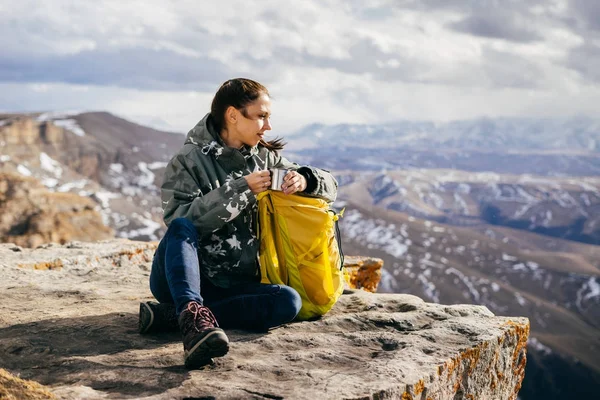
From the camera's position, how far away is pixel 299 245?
6938 mm

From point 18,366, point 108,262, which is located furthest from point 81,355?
point 108,262

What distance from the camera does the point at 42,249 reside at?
13.5 metres

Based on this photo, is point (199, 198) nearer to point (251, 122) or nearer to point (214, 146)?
point (214, 146)

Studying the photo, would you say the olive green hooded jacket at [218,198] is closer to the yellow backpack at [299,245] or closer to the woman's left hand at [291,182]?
the yellow backpack at [299,245]

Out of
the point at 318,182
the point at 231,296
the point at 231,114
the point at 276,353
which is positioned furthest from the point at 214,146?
the point at 276,353

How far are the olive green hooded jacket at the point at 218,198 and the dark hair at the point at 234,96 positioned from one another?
0.47 ft

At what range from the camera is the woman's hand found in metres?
6.42

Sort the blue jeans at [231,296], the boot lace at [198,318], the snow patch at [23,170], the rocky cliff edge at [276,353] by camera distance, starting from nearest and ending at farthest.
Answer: the rocky cliff edge at [276,353] < the boot lace at [198,318] < the blue jeans at [231,296] < the snow patch at [23,170]

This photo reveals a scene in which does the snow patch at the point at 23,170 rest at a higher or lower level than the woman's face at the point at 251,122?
lower

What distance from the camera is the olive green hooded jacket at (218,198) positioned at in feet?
20.9

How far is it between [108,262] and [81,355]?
22.1ft

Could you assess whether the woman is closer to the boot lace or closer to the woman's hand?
the woman's hand

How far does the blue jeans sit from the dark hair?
1.54 metres

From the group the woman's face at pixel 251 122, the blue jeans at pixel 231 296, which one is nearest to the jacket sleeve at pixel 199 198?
the blue jeans at pixel 231 296
